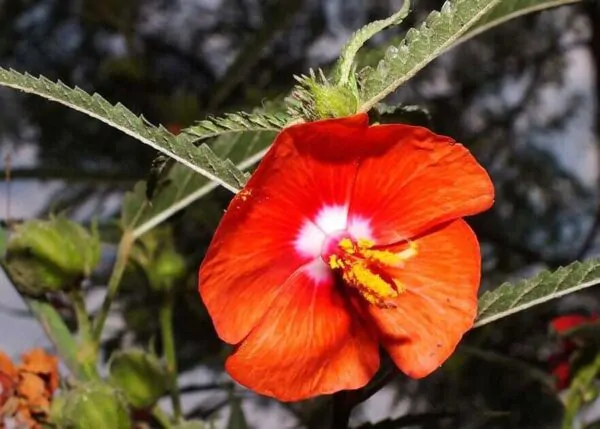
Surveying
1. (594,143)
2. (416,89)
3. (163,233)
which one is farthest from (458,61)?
(163,233)

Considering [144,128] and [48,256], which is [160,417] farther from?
[144,128]

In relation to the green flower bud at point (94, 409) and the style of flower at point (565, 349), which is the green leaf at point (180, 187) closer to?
the green flower bud at point (94, 409)

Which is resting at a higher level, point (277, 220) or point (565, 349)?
point (277, 220)

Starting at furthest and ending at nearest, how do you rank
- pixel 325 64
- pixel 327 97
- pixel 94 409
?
pixel 325 64, pixel 94 409, pixel 327 97

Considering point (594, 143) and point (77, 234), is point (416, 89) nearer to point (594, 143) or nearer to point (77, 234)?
point (594, 143)

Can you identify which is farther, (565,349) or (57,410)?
(565,349)

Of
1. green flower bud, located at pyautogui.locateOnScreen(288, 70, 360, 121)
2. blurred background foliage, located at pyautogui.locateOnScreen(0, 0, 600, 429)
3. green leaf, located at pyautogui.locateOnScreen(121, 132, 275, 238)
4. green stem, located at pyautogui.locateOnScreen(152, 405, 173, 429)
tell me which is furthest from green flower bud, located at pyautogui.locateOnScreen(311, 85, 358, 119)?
blurred background foliage, located at pyautogui.locateOnScreen(0, 0, 600, 429)

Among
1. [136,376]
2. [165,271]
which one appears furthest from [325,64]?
[136,376]
